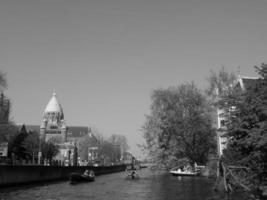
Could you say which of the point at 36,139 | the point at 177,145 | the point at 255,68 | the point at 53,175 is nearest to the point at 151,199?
the point at 255,68

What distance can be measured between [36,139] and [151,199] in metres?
74.6

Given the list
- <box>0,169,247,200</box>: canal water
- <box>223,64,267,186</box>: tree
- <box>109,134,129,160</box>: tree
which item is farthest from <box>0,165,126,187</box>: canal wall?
<box>109,134,129,160</box>: tree

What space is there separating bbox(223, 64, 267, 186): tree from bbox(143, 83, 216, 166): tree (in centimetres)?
2719

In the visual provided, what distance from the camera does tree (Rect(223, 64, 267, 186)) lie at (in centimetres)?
2262

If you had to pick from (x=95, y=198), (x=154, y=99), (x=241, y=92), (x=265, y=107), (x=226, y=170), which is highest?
(x=154, y=99)

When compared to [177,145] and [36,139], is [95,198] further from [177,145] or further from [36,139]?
[36,139]

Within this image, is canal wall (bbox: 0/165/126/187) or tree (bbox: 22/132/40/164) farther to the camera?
tree (bbox: 22/132/40/164)

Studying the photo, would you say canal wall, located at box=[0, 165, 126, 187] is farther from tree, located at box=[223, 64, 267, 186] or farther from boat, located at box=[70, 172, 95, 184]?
tree, located at box=[223, 64, 267, 186]

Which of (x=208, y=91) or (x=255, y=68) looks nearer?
(x=255, y=68)

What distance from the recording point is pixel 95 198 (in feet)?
126

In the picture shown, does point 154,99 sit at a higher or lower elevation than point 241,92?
higher

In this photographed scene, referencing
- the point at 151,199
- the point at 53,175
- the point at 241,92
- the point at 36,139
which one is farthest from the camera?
the point at 36,139

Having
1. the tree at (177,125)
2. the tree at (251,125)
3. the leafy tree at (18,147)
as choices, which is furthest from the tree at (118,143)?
the tree at (251,125)

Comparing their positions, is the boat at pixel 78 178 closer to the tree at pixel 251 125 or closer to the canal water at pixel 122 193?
the canal water at pixel 122 193
